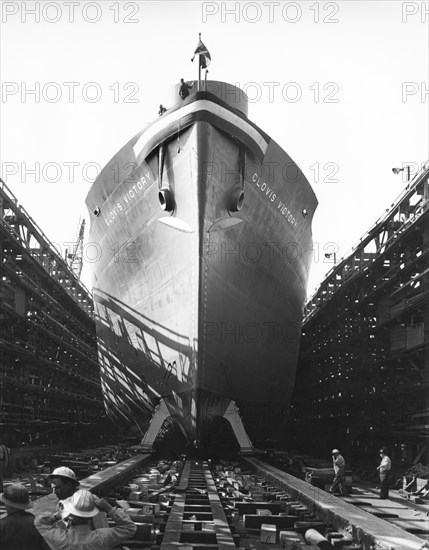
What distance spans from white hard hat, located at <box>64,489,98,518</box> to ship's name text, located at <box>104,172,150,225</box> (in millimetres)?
11070

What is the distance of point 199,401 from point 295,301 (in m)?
4.79

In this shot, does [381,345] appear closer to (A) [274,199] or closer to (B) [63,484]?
(A) [274,199]

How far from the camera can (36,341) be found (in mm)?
20969

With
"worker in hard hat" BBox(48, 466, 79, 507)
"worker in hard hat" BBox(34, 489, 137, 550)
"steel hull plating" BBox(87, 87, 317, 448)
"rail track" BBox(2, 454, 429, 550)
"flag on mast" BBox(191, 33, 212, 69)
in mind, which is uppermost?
"flag on mast" BBox(191, 33, 212, 69)

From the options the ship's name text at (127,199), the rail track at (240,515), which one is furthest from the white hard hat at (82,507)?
the ship's name text at (127,199)

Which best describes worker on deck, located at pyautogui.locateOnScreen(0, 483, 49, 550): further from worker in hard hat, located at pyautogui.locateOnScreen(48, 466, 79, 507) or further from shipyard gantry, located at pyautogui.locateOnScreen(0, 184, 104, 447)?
shipyard gantry, located at pyautogui.locateOnScreen(0, 184, 104, 447)

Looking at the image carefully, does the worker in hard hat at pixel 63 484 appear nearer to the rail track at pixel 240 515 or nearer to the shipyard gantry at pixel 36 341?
the rail track at pixel 240 515

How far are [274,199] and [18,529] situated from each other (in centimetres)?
1191

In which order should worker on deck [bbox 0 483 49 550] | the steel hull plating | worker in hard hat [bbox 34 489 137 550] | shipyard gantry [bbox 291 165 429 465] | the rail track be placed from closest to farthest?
worker on deck [bbox 0 483 49 550], worker in hard hat [bbox 34 489 137 550], the rail track, the steel hull plating, shipyard gantry [bbox 291 165 429 465]

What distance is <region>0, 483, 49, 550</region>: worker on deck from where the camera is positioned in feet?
10.4

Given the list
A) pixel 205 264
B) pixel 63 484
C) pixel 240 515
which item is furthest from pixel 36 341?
pixel 63 484

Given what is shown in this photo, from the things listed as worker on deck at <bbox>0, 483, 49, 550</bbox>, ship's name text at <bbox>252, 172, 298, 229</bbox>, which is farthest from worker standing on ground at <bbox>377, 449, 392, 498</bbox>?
worker on deck at <bbox>0, 483, 49, 550</bbox>

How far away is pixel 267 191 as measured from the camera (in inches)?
560

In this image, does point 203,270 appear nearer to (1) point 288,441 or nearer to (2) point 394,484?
(2) point 394,484
